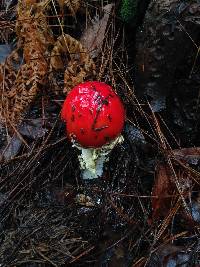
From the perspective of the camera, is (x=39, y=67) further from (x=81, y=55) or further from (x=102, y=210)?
(x=102, y=210)

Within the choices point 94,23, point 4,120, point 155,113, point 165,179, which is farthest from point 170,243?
point 94,23

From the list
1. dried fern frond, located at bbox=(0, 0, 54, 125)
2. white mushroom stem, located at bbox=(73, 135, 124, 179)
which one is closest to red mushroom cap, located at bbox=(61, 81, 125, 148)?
white mushroom stem, located at bbox=(73, 135, 124, 179)

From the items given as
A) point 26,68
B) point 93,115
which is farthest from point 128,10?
point 93,115

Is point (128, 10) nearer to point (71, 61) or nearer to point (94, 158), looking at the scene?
point (71, 61)

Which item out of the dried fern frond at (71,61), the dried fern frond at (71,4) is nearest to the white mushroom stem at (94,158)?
the dried fern frond at (71,61)

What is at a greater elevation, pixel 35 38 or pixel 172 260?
pixel 35 38

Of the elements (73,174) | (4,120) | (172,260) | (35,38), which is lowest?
(172,260)
